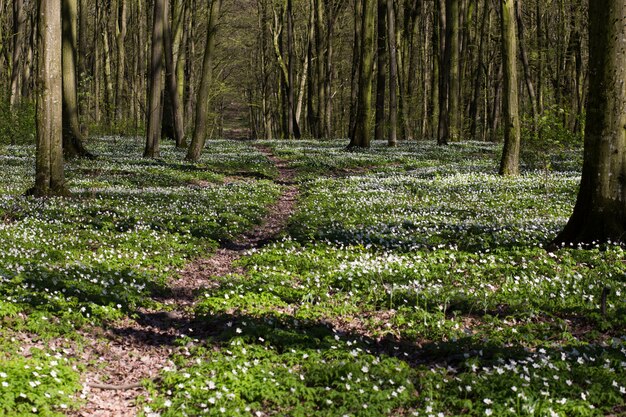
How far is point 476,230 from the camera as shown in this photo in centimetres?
1395

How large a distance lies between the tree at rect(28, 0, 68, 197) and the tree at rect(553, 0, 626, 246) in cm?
1475

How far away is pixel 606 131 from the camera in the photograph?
1088 centimetres

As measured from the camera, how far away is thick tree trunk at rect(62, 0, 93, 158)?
25.5 meters

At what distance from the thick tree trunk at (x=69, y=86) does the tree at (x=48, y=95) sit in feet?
31.9

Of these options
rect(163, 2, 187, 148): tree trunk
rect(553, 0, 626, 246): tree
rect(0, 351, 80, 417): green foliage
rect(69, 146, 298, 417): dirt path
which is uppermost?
rect(163, 2, 187, 148): tree trunk

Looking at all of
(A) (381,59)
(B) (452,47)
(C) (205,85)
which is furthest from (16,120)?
(B) (452,47)

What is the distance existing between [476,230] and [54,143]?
13291 millimetres

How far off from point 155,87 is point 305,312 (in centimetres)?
2357

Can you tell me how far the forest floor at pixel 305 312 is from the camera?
5.90 meters

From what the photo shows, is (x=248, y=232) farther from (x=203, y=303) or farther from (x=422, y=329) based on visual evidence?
(x=422, y=329)

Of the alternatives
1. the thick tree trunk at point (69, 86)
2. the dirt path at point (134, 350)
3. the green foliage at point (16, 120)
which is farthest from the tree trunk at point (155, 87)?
the dirt path at point (134, 350)

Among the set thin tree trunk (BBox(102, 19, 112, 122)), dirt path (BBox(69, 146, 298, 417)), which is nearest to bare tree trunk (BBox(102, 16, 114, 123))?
thin tree trunk (BBox(102, 19, 112, 122))

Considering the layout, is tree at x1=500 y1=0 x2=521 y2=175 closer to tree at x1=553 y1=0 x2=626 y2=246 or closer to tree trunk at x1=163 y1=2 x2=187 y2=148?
tree at x1=553 y1=0 x2=626 y2=246

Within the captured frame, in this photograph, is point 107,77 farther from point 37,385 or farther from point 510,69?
point 37,385
